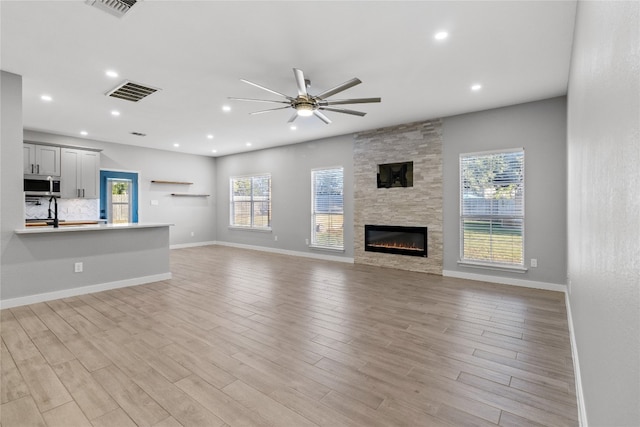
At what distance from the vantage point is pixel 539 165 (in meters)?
4.84

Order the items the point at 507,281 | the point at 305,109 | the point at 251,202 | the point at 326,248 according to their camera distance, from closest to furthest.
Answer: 1. the point at 305,109
2. the point at 507,281
3. the point at 326,248
4. the point at 251,202

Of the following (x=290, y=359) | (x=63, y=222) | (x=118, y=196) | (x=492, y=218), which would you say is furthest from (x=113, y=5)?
(x=118, y=196)

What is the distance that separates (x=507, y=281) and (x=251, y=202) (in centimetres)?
687

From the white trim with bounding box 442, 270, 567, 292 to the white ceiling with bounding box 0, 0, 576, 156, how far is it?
289 centimetres

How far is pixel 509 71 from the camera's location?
150 inches

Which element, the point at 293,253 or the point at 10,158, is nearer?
the point at 10,158

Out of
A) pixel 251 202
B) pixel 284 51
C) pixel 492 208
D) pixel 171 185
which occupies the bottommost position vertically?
pixel 492 208

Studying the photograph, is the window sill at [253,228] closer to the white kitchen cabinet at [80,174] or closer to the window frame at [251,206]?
the window frame at [251,206]

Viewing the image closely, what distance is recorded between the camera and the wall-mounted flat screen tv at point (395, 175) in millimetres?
6195

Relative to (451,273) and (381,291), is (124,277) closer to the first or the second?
(381,291)

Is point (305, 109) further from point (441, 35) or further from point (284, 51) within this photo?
point (441, 35)

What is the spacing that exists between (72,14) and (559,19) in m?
4.33

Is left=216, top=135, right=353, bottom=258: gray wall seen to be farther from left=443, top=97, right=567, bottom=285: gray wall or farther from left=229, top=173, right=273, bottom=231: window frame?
left=443, top=97, right=567, bottom=285: gray wall

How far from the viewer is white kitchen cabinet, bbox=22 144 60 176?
6.32 metres
